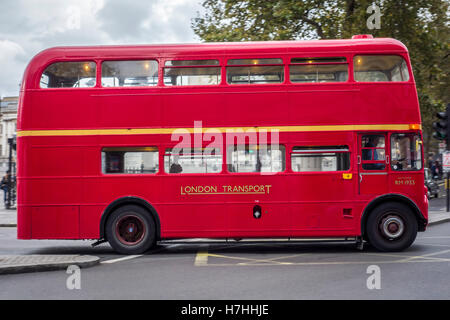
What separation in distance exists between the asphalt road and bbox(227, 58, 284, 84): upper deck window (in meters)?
3.35

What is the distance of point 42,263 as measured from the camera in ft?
26.9

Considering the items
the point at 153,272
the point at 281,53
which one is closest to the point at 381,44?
the point at 281,53

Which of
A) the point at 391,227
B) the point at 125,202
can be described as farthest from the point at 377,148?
the point at 125,202

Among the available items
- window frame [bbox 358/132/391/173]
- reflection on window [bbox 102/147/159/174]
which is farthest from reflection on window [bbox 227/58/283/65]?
reflection on window [bbox 102/147/159/174]

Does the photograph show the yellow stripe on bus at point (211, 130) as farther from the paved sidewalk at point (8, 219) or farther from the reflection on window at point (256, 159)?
the paved sidewalk at point (8, 219)

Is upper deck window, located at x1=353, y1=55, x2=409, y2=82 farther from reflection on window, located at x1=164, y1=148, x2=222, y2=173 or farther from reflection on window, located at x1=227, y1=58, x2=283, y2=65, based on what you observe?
reflection on window, located at x1=164, y1=148, x2=222, y2=173

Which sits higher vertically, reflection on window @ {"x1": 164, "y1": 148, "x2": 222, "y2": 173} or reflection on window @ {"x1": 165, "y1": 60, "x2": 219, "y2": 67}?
reflection on window @ {"x1": 165, "y1": 60, "x2": 219, "y2": 67}

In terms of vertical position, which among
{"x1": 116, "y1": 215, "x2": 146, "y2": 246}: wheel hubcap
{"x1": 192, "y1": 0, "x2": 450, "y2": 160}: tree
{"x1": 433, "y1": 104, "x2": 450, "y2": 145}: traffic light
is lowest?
{"x1": 116, "y1": 215, "x2": 146, "y2": 246}: wheel hubcap

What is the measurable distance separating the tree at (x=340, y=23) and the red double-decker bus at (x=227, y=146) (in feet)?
25.1

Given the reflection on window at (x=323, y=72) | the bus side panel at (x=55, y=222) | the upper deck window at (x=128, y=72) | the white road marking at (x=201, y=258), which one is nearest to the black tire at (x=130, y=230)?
the bus side panel at (x=55, y=222)

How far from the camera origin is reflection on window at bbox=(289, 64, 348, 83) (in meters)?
9.96

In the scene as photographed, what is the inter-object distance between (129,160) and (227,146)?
193 centimetres

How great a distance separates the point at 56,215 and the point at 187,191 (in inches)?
100
